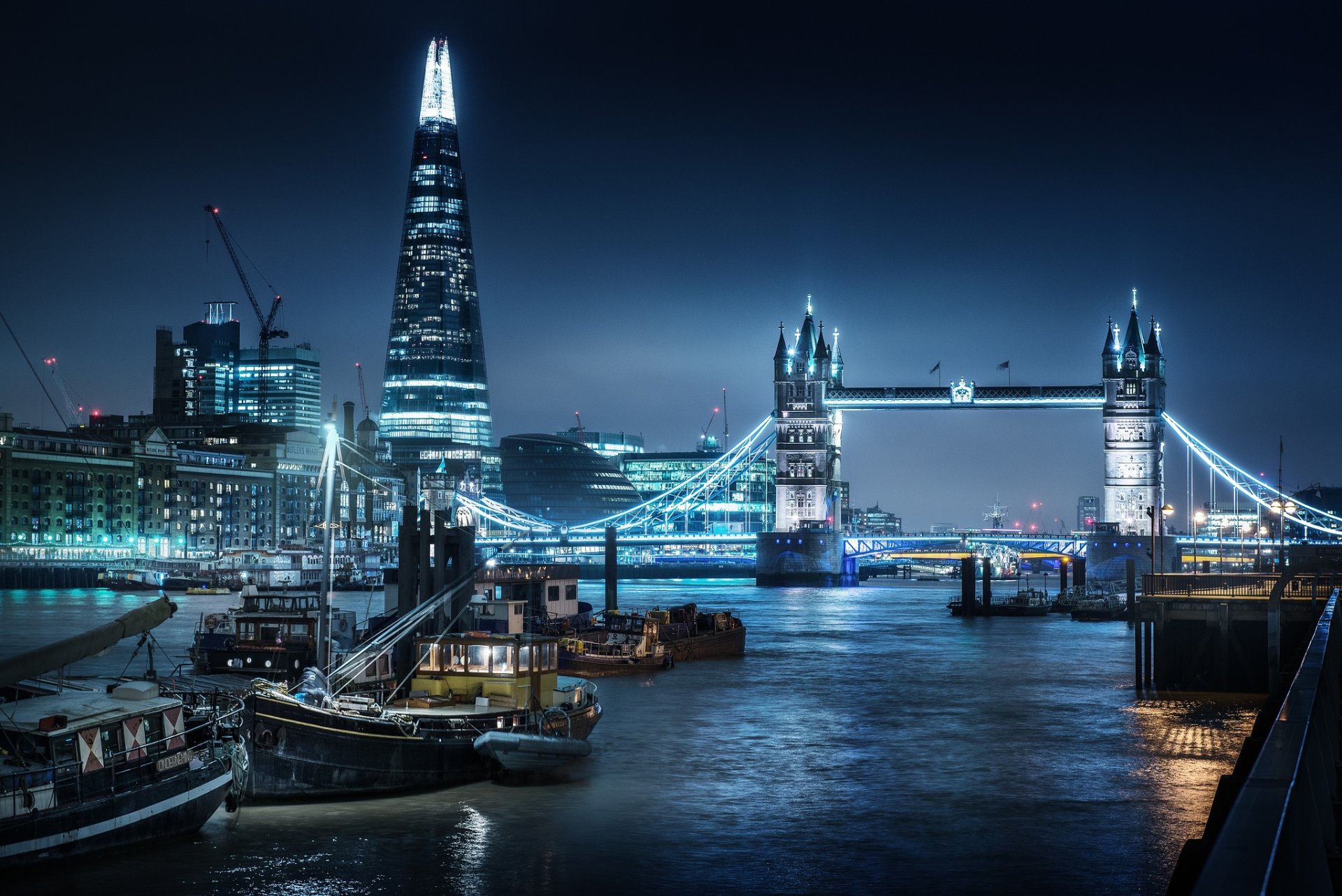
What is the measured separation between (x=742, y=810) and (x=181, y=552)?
159798mm

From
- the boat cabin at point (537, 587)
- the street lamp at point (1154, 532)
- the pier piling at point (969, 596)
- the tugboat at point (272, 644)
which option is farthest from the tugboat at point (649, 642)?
the pier piling at point (969, 596)

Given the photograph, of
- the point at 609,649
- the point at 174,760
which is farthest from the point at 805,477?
the point at 174,760

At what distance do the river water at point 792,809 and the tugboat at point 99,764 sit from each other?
48cm

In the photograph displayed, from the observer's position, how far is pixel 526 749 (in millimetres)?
31531

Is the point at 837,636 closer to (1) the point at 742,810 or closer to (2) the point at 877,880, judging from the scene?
(1) the point at 742,810

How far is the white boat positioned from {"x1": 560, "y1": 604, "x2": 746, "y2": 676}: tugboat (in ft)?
79.4

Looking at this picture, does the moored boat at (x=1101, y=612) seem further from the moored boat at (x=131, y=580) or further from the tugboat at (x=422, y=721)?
the moored boat at (x=131, y=580)

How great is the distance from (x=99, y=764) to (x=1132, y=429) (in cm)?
13772

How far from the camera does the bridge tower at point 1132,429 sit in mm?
147750

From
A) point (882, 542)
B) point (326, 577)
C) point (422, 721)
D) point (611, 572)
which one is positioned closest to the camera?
point (422, 721)

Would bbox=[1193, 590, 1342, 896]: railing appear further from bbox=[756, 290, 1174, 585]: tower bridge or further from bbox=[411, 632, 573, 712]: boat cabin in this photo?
bbox=[756, 290, 1174, 585]: tower bridge

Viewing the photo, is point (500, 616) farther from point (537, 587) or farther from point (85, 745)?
point (85, 745)

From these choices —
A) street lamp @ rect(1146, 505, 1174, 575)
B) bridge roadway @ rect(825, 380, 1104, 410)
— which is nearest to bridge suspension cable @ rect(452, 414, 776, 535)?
bridge roadway @ rect(825, 380, 1104, 410)

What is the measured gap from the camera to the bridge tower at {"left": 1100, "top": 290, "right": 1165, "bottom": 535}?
148 metres
